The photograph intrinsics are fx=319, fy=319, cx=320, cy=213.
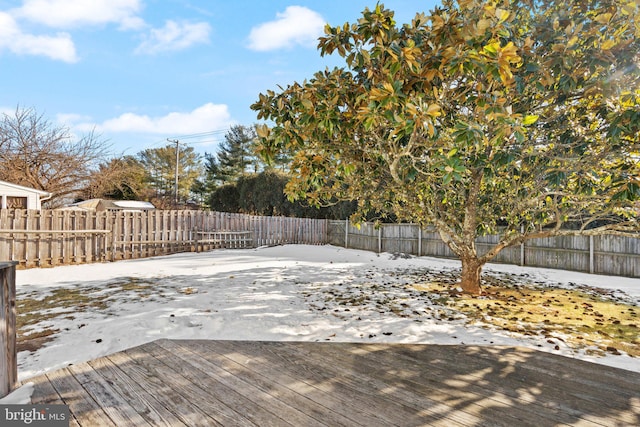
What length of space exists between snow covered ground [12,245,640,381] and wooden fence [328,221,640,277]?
20.0 inches

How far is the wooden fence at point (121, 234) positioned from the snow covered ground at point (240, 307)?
2.51 ft

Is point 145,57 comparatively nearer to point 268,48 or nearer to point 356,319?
point 268,48

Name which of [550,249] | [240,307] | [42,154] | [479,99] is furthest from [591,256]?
[42,154]

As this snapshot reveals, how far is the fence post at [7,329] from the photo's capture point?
1995 millimetres

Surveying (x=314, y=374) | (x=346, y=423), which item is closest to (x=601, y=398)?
(x=346, y=423)

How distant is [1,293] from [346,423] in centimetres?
225

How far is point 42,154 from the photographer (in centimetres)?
1547

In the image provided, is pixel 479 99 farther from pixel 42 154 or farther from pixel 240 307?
pixel 42 154

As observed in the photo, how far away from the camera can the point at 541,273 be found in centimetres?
875

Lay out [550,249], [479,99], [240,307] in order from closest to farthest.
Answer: [479,99] → [240,307] → [550,249]

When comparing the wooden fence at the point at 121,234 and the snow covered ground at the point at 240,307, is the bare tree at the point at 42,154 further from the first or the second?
the snow covered ground at the point at 240,307

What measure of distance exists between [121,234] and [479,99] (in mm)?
10660

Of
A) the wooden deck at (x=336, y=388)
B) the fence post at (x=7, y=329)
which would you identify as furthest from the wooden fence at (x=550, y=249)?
the fence post at (x=7, y=329)

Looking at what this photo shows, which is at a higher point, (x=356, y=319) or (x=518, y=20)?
(x=518, y=20)
